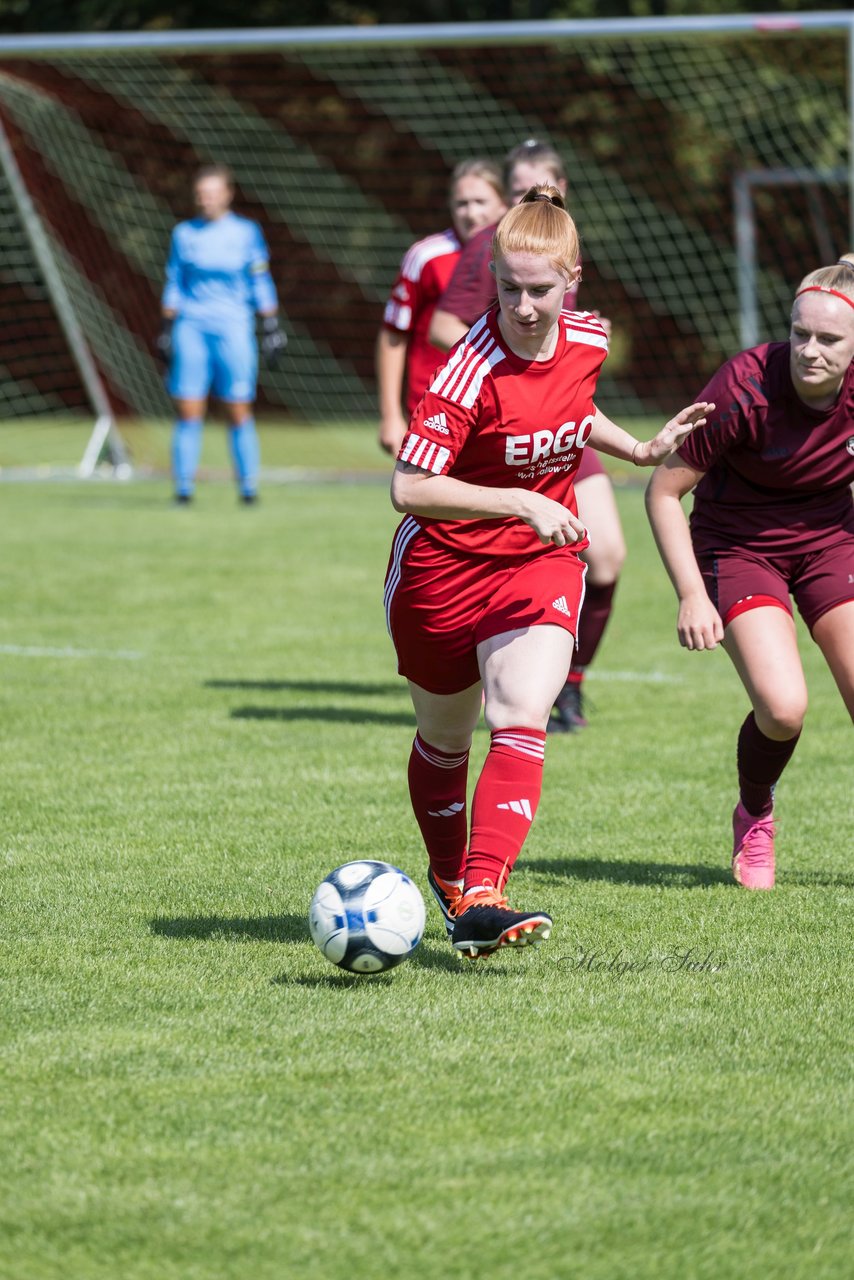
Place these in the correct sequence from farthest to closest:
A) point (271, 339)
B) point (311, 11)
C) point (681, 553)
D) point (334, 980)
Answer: point (311, 11), point (271, 339), point (681, 553), point (334, 980)

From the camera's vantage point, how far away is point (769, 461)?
4859mm

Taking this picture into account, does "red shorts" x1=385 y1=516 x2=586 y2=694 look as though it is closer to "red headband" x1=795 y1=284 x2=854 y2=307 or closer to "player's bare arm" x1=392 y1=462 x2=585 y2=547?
"player's bare arm" x1=392 y1=462 x2=585 y2=547

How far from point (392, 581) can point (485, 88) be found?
724 inches

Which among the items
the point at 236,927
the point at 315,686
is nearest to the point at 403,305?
the point at 315,686

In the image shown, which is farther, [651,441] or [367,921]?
[651,441]

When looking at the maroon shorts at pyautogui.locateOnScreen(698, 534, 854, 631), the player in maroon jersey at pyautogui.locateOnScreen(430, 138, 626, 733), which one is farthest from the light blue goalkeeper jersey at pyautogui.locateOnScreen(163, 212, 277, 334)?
the maroon shorts at pyautogui.locateOnScreen(698, 534, 854, 631)

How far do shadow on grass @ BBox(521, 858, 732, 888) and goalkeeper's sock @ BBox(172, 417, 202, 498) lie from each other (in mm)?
10243

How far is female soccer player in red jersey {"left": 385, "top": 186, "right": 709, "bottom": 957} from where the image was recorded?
13.1 feet

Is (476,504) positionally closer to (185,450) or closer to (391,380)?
(391,380)

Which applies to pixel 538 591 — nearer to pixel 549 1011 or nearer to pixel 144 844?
pixel 549 1011

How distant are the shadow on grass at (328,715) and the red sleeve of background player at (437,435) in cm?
346

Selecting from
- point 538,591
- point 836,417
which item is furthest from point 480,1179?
point 836,417

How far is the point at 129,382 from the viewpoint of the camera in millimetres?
19547

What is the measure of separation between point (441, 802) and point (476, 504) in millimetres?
893
